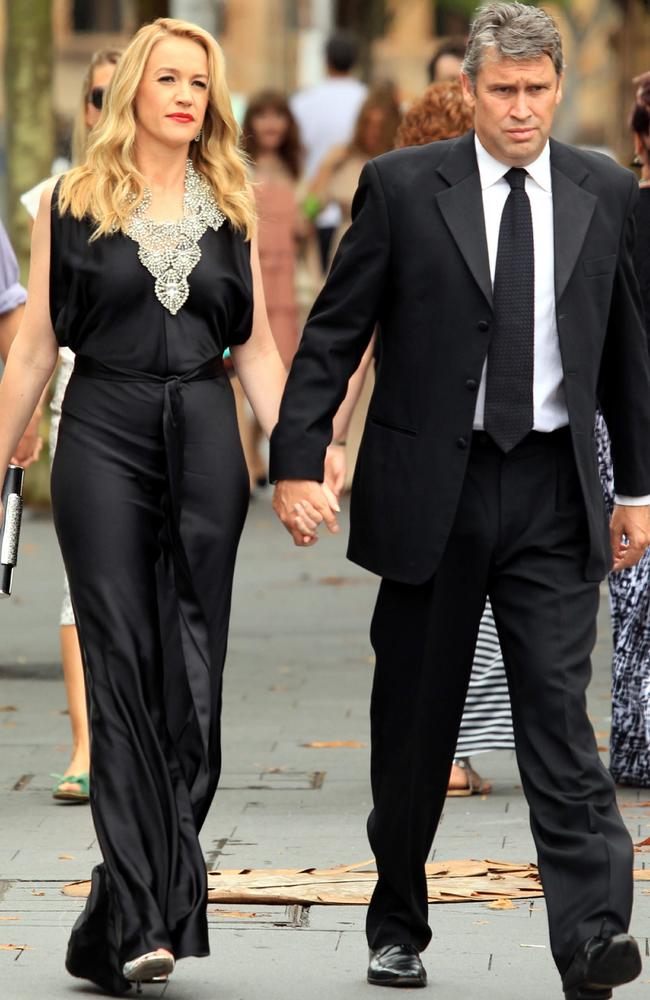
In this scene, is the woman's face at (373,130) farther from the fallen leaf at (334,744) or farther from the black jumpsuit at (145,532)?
the black jumpsuit at (145,532)

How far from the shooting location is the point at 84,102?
6.98 meters

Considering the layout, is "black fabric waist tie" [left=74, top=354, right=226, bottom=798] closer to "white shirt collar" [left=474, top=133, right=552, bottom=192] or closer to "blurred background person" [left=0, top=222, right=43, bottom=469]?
"white shirt collar" [left=474, top=133, right=552, bottom=192]

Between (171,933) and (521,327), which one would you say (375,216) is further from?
(171,933)

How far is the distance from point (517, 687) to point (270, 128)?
9140 mm

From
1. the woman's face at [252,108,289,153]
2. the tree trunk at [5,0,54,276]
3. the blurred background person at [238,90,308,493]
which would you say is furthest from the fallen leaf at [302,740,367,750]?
the tree trunk at [5,0,54,276]

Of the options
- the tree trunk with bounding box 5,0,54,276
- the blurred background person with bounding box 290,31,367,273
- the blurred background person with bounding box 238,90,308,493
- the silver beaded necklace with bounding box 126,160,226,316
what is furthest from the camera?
the blurred background person with bounding box 290,31,367,273

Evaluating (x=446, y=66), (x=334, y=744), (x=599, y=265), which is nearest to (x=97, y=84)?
(x=446, y=66)

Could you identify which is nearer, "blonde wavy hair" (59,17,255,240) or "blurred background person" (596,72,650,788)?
"blonde wavy hair" (59,17,255,240)

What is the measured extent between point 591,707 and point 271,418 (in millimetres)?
3354

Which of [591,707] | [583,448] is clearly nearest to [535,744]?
[583,448]

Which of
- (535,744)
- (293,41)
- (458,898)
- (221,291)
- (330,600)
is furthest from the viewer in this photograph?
(293,41)

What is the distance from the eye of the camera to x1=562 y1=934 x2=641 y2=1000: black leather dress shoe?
4.43 metres

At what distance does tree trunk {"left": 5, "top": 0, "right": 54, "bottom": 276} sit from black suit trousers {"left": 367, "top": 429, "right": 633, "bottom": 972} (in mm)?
9448

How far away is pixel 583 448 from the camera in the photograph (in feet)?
15.4
